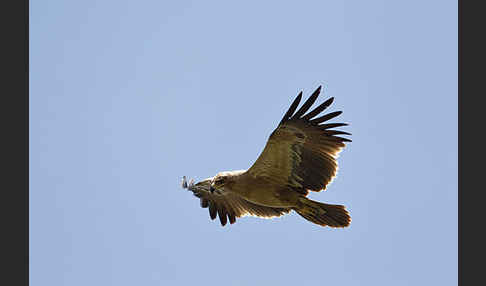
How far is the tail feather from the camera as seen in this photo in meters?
9.63

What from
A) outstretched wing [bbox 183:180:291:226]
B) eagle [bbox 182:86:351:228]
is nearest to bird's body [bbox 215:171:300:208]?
eagle [bbox 182:86:351:228]

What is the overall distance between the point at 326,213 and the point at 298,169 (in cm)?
82

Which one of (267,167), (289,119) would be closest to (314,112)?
(289,119)

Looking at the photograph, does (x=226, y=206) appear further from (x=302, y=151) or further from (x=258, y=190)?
(x=302, y=151)

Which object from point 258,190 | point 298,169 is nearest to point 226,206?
point 258,190

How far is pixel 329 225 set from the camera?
9.70 m

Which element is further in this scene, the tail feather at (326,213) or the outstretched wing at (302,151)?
the tail feather at (326,213)

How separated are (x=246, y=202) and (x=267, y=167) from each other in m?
1.37

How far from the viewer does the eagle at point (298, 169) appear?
30.8 ft

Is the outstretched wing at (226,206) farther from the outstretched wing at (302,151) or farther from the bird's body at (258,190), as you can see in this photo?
the outstretched wing at (302,151)

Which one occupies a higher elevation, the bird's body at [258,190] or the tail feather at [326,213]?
the bird's body at [258,190]

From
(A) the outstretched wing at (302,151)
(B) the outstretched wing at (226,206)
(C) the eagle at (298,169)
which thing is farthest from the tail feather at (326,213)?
(B) the outstretched wing at (226,206)

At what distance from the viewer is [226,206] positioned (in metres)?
10.9

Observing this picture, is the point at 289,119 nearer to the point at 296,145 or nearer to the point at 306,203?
the point at 296,145
